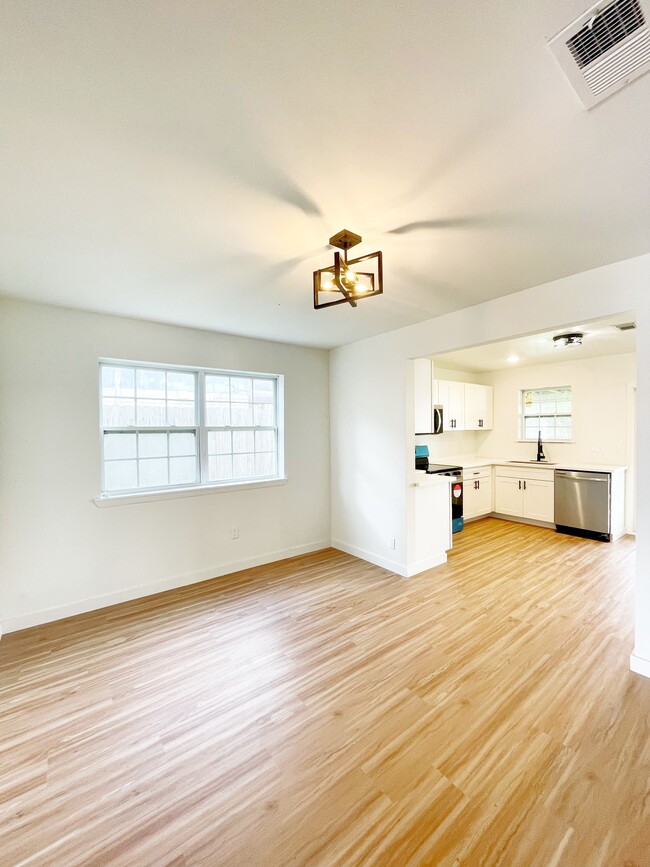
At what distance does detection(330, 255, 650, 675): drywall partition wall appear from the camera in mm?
2285

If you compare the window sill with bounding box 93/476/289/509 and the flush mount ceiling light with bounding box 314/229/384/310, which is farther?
the window sill with bounding box 93/476/289/509

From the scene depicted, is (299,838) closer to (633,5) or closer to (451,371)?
(633,5)

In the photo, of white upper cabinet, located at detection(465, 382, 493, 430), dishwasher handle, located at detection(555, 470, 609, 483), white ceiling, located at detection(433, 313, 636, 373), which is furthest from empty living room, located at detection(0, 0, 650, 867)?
white upper cabinet, located at detection(465, 382, 493, 430)

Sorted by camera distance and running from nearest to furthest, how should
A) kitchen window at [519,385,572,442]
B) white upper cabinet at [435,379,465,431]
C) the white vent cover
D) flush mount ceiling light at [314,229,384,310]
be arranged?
1. the white vent cover
2. flush mount ceiling light at [314,229,384,310]
3. white upper cabinet at [435,379,465,431]
4. kitchen window at [519,385,572,442]

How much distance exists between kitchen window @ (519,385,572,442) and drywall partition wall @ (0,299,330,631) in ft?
16.4

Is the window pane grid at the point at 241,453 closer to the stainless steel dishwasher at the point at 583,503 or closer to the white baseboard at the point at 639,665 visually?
the white baseboard at the point at 639,665

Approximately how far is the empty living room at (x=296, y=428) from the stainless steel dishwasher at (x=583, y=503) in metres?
0.48

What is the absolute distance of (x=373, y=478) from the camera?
13.8ft

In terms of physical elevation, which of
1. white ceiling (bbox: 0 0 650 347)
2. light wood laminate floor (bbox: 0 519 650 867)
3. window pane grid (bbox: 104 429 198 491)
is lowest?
light wood laminate floor (bbox: 0 519 650 867)

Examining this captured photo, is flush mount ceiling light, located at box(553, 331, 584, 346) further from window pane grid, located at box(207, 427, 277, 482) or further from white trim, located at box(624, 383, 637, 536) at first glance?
window pane grid, located at box(207, 427, 277, 482)

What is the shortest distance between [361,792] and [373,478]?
2870mm

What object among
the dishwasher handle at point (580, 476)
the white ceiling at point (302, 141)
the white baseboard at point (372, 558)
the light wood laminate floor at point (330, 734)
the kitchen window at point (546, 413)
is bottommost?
the light wood laminate floor at point (330, 734)

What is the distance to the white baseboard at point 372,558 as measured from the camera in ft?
12.7

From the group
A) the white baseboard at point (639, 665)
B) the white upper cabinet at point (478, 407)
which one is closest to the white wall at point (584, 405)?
the white upper cabinet at point (478, 407)
